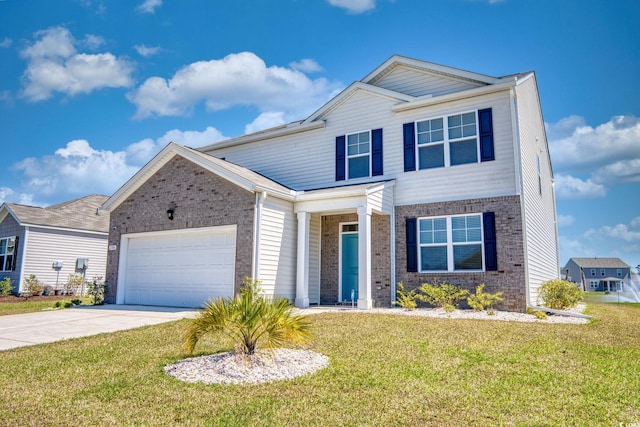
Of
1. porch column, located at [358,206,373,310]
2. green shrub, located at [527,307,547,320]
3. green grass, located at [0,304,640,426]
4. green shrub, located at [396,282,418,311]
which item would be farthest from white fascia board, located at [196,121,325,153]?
green grass, located at [0,304,640,426]

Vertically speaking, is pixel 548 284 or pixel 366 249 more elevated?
pixel 366 249

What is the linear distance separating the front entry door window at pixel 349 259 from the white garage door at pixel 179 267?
3.65 metres

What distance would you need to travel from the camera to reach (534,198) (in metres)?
14.0

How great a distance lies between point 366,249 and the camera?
39.2ft

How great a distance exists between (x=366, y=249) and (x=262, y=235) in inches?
117

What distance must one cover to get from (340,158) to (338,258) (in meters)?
3.45

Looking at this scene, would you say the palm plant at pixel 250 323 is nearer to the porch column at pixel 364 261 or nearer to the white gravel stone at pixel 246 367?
the white gravel stone at pixel 246 367

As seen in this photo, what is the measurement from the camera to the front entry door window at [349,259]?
14.0 meters

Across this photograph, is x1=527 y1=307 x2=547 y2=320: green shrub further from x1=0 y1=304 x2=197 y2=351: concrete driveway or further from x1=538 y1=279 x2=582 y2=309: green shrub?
x1=0 y1=304 x2=197 y2=351: concrete driveway

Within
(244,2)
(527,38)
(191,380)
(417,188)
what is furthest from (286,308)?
(527,38)

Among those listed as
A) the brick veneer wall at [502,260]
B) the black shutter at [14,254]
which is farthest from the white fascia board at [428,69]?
the black shutter at [14,254]

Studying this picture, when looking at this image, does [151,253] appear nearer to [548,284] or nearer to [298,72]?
[298,72]

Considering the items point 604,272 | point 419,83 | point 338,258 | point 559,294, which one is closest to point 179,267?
point 338,258

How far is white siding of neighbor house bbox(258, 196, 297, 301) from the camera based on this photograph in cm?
1227
